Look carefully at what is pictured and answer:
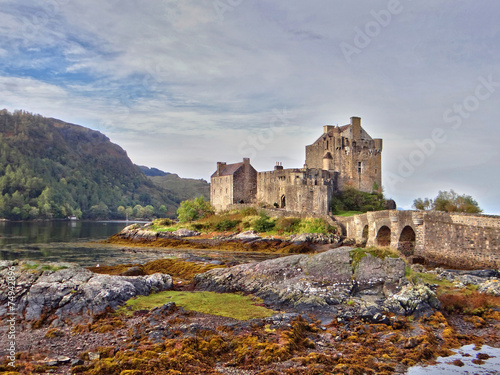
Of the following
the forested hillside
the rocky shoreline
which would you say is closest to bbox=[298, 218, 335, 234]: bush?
the rocky shoreline

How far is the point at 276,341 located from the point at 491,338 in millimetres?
6630

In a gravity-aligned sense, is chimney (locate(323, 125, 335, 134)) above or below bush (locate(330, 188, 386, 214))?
above

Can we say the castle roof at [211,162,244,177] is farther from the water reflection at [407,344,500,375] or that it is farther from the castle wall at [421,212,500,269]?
the water reflection at [407,344,500,375]

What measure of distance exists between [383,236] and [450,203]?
1031cm

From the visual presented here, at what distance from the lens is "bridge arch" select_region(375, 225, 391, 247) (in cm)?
3633

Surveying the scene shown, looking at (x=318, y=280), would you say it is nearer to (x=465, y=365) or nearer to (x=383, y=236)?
(x=465, y=365)

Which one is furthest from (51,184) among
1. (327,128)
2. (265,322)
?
(265,322)

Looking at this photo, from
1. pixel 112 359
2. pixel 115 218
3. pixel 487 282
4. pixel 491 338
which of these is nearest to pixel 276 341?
pixel 112 359

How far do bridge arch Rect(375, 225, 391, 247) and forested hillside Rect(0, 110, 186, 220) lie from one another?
101m

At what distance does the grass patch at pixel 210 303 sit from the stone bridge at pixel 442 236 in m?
16.4

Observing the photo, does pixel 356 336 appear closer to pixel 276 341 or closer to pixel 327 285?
pixel 276 341

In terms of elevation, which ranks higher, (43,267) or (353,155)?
(353,155)

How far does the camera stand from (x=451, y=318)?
15.1 m

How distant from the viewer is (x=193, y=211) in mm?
61031
